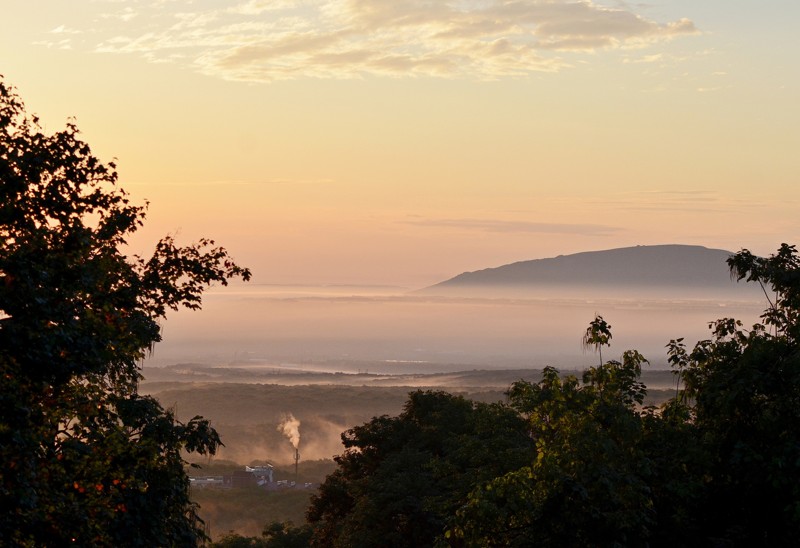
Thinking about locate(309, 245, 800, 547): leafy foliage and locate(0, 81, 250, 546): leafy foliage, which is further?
locate(309, 245, 800, 547): leafy foliage

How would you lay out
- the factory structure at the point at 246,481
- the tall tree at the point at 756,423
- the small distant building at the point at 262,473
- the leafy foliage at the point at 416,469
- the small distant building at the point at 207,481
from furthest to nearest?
the small distant building at the point at 262,473
the factory structure at the point at 246,481
the small distant building at the point at 207,481
the leafy foliage at the point at 416,469
the tall tree at the point at 756,423

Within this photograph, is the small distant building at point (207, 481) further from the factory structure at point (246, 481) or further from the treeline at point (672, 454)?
the treeline at point (672, 454)

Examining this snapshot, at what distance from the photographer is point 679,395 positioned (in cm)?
2859

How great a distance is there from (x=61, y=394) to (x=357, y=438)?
42603 mm

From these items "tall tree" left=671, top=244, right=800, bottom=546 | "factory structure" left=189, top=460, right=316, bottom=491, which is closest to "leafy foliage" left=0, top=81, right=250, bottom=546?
"tall tree" left=671, top=244, right=800, bottom=546

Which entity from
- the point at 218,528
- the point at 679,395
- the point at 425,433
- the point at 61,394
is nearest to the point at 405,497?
the point at 425,433

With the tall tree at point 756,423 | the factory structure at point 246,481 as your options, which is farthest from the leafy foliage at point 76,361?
the factory structure at point 246,481

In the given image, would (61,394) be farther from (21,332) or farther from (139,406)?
(139,406)

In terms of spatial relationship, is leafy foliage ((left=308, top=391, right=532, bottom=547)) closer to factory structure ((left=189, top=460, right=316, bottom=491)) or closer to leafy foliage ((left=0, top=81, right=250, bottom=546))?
leafy foliage ((left=0, top=81, right=250, bottom=546))

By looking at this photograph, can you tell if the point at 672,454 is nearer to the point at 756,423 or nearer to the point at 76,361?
the point at 756,423

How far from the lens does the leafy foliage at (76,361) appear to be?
16.5m

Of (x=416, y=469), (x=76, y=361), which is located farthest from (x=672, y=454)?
(x=416, y=469)

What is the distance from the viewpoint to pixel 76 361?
58.2 feet

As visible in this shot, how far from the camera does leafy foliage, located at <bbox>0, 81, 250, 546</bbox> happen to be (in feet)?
54.2
